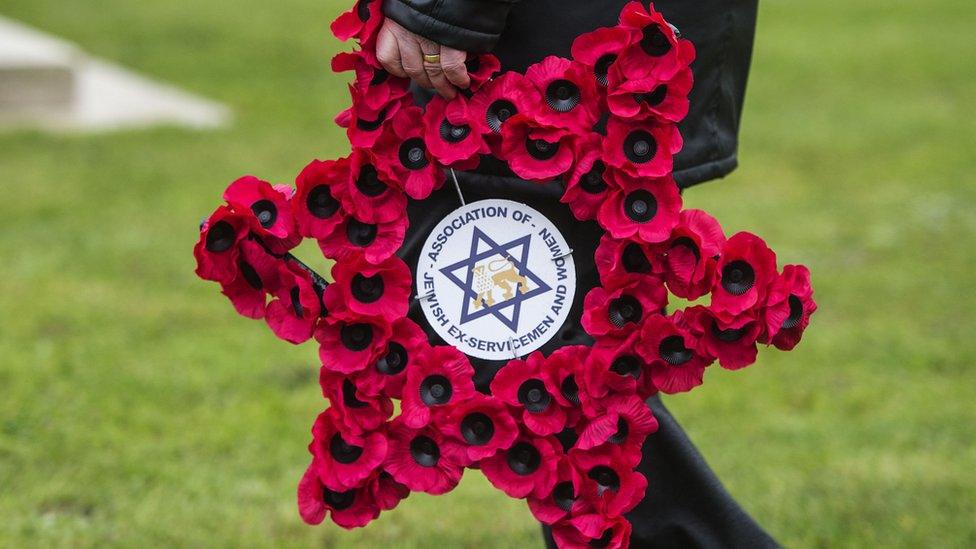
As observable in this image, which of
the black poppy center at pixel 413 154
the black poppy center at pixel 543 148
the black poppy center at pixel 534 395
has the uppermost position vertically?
the black poppy center at pixel 543 148

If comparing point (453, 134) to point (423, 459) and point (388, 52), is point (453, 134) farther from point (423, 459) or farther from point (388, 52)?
point (423, 459)

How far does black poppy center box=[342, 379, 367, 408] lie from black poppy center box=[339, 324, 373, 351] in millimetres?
68

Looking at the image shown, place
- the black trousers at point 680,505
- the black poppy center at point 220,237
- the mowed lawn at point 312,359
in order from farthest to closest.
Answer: the mowed lawn at point 312,359 → the black trousers at point 680,505 → the black poppy center at point 220,237

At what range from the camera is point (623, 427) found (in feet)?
6.81

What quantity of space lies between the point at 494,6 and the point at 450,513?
1.68 metres

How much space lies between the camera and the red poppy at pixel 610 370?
2023mm

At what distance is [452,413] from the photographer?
2.03 m

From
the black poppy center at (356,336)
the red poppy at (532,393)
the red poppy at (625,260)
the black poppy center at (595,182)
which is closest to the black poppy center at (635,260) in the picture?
the red poppy at (625,260)

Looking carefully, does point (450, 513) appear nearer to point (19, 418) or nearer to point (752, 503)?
point (752, 503)

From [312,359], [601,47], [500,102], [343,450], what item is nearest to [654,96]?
[601,47]

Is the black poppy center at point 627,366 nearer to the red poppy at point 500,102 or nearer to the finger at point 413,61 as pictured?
the red poppy at point 500,102

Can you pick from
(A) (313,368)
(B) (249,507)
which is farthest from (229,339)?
(B) (249,507)

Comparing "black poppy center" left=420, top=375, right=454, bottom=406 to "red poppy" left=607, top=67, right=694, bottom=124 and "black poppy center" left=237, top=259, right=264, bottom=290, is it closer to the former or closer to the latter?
"black poppy center" left=237, top=259, right=264, bottom=290

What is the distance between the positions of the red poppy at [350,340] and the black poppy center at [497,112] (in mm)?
361
